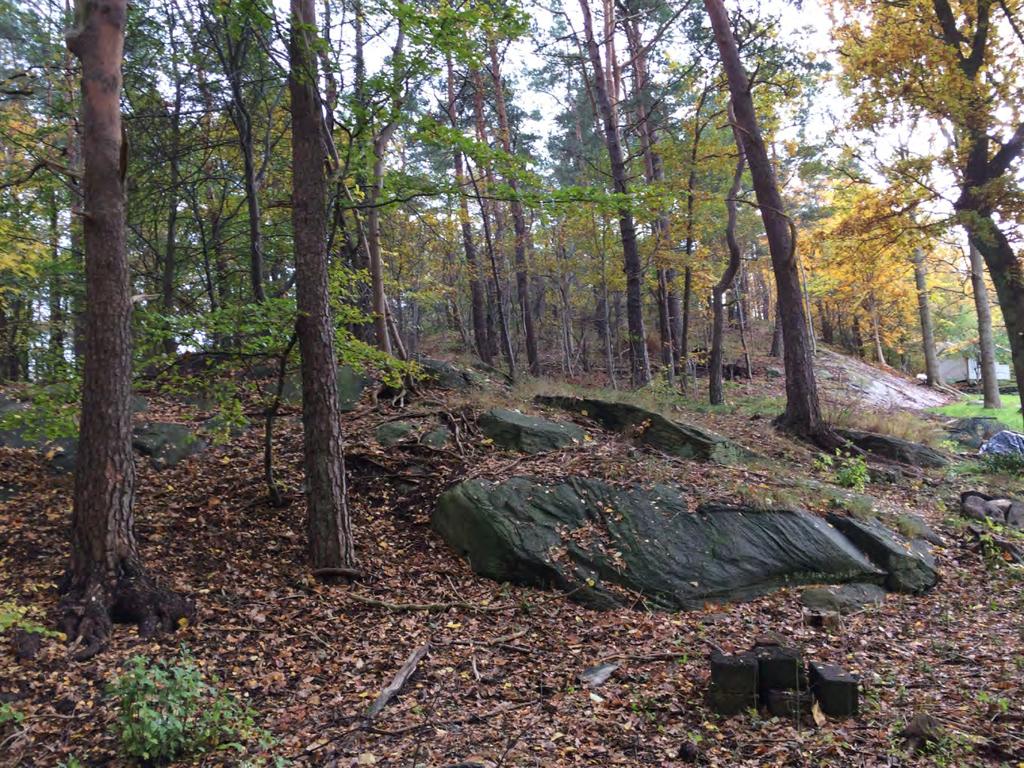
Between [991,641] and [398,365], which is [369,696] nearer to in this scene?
[398,365]

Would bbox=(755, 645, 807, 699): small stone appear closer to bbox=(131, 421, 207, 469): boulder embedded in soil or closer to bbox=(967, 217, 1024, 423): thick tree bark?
bbox=(131, 421, 207, 469): boulder embedded in soil

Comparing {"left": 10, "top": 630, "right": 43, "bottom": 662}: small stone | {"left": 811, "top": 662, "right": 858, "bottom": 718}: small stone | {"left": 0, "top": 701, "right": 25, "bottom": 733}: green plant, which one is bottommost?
{"left": 811, "top": 662, "right": 858, "bottom": 718}: small stone

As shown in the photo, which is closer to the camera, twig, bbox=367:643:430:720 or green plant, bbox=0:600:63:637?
green plant, bbox=0:600:63:637

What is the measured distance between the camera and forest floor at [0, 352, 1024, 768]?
152 inches

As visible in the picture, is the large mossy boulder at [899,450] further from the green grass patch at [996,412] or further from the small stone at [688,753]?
the small stone at [688,753]

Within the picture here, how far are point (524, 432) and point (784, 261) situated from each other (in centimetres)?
600

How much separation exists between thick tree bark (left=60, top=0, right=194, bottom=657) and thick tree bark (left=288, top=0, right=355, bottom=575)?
4.93 ft

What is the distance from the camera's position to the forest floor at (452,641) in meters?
3.87

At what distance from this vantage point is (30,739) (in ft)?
12.0

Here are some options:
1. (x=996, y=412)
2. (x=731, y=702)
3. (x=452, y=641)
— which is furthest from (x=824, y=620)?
(x=996, y=412)

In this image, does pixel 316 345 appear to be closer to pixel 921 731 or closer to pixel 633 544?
pixel 633 544

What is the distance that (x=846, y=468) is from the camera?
31.5 ft

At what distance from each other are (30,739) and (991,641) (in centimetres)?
720

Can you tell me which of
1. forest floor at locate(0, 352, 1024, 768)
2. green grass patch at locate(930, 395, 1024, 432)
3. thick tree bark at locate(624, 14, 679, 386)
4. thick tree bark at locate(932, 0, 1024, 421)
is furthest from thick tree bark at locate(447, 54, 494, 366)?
green grass patch at locate(930, 395, 1024, 432)
